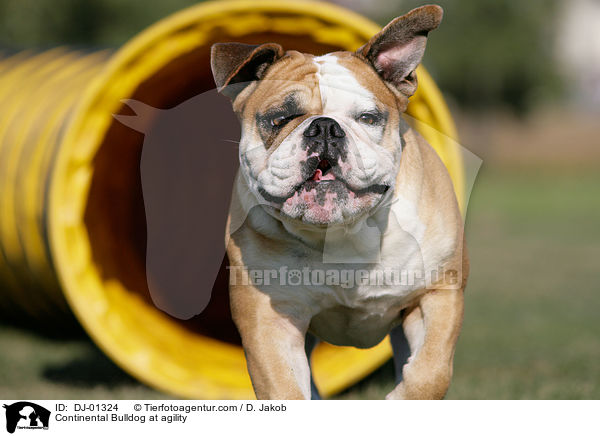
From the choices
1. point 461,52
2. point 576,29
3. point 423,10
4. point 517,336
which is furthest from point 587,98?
point 423,10

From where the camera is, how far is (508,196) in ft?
61.7

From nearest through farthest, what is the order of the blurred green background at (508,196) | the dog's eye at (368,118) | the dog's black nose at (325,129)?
1. the dog's black nose at (325,129)
2. the dog's eye at (368,118)
3. the blurred green background at (508,196)

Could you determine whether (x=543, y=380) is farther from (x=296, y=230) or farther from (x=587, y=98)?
(x=587, y=98)

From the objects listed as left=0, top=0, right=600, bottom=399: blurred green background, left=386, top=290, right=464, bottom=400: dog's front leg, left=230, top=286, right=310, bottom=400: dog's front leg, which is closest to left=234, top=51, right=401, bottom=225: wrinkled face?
left=230, top=286, right=310, bottom=400: dog's front leg

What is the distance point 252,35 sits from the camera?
4.24 metres

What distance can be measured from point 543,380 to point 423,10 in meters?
2.32

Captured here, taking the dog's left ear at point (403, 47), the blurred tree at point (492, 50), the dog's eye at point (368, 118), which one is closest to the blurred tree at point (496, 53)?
the blurred tree at point (492, 50)

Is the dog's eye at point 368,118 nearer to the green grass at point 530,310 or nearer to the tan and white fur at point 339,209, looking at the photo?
the tan and white fur at point 339,209

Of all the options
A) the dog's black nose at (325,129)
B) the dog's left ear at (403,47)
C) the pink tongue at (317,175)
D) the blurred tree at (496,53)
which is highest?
the dog's left ear at (403,47)

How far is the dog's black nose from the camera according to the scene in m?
2.87

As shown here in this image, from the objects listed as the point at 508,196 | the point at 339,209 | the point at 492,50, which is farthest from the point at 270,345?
the point at 492,50

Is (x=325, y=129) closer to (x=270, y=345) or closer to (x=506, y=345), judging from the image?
(x=270, y=345)

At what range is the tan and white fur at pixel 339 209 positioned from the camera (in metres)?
2.95
